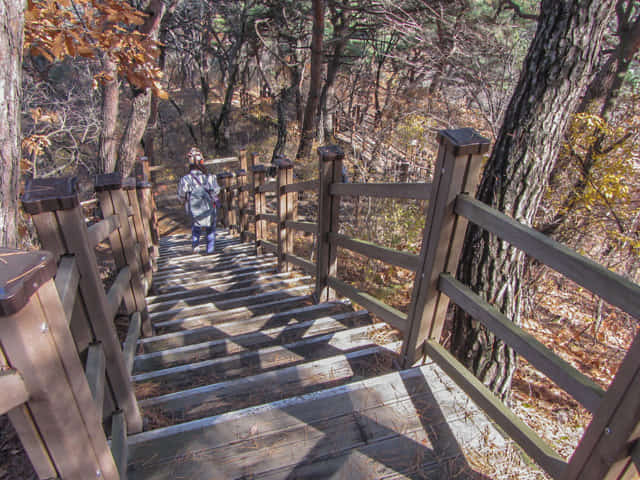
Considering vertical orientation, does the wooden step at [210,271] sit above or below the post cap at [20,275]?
below

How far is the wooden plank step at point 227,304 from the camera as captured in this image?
383cm

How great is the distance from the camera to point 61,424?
1167 millimetres

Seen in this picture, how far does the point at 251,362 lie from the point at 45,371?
1.89 meters

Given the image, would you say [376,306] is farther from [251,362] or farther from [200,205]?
[200,205]

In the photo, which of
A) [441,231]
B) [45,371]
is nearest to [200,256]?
[441,231]

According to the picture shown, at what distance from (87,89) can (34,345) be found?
575 inches

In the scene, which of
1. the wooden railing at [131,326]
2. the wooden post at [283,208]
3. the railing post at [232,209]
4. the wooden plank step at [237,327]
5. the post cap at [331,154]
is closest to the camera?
the wooden railing at [131,326]

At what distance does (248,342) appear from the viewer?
3.23 m

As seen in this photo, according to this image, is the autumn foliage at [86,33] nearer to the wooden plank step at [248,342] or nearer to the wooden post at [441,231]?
the wooden plank step at [248,342]

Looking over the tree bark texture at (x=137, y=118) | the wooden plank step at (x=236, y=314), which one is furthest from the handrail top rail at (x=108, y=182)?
the tree bark texture at (x=137, y=118)

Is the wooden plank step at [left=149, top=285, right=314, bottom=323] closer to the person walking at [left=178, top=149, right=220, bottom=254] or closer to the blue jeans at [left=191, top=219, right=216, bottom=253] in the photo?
the person walking at [left=178, top=149, right=220, bottom=254]

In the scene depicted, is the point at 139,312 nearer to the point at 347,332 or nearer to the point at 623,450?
the point at 347,332

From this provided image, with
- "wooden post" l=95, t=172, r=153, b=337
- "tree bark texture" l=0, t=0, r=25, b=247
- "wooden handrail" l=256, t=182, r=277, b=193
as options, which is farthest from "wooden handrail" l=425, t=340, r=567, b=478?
"wooden handrail" l=256, t=182, r=277, b=193

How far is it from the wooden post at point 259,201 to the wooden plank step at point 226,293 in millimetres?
1991
